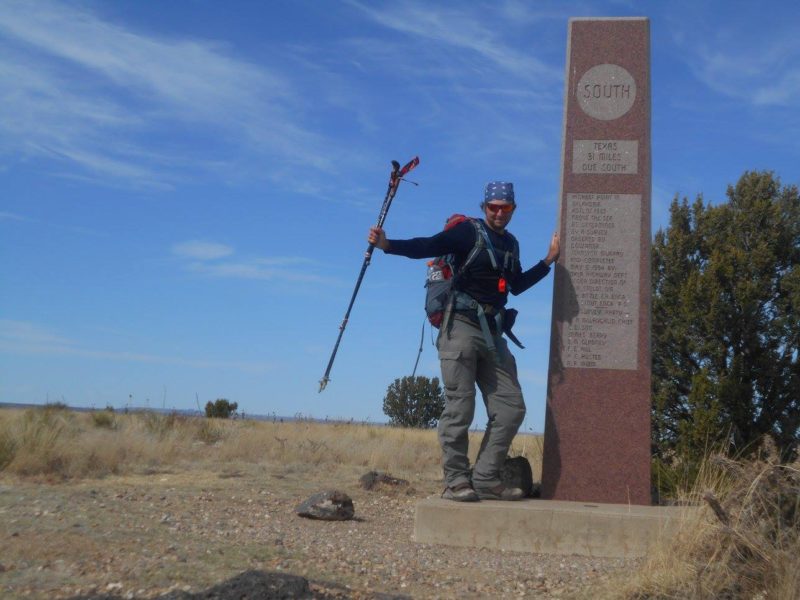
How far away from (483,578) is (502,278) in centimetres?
240

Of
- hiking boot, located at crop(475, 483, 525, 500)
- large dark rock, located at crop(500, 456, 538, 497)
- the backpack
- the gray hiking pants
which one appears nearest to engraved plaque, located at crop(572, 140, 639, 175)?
the backpack

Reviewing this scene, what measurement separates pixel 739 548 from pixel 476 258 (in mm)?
2839

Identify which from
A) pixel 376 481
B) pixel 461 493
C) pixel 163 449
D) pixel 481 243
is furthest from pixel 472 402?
pixel 163 449

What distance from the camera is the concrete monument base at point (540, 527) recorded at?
18.4 feet

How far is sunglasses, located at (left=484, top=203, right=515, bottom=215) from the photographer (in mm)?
6547

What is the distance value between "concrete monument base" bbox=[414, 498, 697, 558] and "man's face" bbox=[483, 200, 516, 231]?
2.10 metres

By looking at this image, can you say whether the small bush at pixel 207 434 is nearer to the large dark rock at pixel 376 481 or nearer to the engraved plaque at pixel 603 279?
the large dark rock at pixel 376 481

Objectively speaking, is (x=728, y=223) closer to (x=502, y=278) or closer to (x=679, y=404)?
(x=679, y=404)

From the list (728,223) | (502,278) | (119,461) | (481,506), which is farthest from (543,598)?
(728,223)

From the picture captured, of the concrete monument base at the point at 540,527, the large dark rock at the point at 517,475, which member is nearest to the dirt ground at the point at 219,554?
the concrete monument base at the point at 540,527

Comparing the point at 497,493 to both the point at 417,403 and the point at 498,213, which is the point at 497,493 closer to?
the point at 498,213

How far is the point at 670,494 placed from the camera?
7.36 m

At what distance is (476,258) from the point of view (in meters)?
6.27

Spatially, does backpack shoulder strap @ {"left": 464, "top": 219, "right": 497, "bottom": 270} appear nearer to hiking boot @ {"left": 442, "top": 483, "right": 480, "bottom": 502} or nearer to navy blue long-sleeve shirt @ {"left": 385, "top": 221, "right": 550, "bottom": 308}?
navy blue long-sleeve shirt @ {"left": 385, "top": 221, "right": 550, "bottom": 308}
